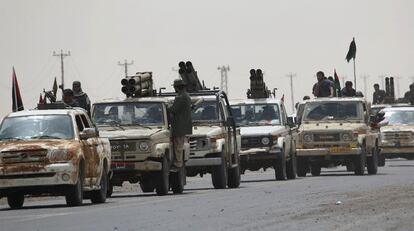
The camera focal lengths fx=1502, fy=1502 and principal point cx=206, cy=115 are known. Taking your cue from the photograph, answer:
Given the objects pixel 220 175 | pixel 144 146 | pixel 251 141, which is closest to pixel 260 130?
pixel 251 141

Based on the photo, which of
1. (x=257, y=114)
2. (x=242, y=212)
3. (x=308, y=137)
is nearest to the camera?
(x=242, y=212)

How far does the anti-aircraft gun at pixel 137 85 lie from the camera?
30375mm

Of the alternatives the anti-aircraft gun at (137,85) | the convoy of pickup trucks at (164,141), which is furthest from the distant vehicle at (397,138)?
the anti-aircraft gun at (137,85)

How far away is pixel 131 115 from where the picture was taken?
29656 mm

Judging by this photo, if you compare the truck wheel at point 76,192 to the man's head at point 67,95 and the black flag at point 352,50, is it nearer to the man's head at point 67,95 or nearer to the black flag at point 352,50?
the man's head at point 67,95

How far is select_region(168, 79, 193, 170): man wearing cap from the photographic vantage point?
2945 cm

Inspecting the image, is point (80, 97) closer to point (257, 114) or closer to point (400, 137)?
point (257, 114)

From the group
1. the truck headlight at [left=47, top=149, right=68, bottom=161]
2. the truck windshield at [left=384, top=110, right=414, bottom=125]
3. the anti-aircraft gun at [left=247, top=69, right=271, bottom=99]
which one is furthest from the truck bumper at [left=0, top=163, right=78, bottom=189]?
the truck windshield at [left=384, top=110, right=414, bottom=125]

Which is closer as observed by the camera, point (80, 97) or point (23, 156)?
point (23, 156)

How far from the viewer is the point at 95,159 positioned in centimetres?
2566

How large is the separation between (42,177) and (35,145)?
0.55 metres

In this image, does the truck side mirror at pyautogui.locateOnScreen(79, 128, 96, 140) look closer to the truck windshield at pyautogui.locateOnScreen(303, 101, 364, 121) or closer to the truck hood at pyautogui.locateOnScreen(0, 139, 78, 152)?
the truck hood at pyautogui.locateOnScreen(0, 139, 78, 152)

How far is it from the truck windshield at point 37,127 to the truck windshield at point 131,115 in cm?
405

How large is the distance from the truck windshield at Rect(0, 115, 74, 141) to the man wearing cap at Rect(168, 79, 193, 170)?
4.31 meters
